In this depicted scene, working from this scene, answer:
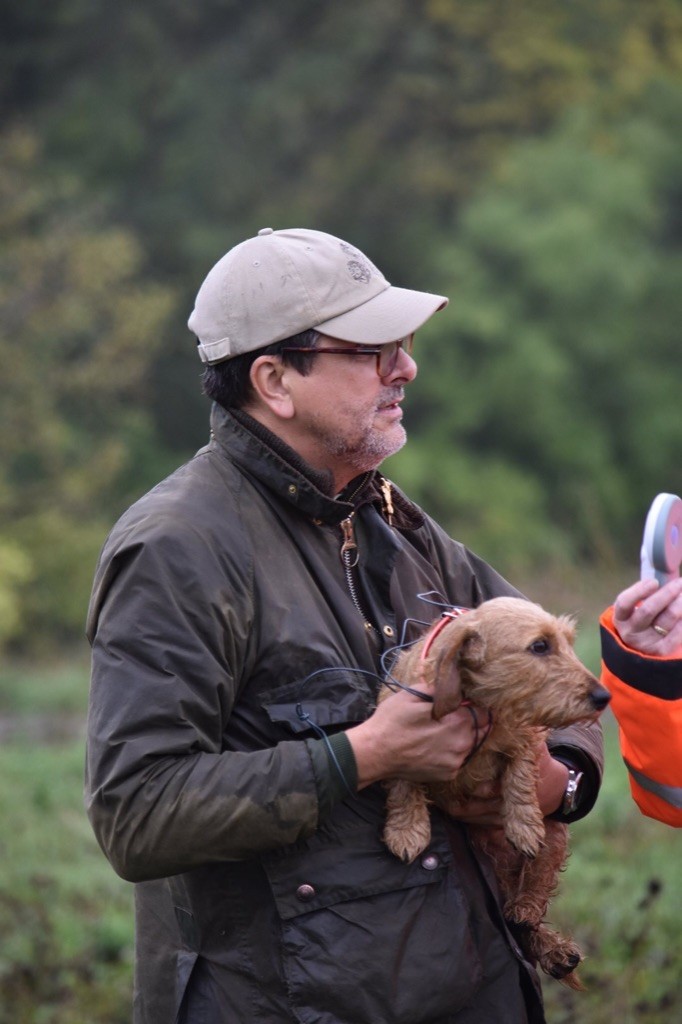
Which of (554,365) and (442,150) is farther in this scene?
(442,150)

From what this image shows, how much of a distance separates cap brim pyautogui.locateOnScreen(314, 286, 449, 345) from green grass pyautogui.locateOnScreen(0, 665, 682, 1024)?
110 inches

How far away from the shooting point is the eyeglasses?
3201mm

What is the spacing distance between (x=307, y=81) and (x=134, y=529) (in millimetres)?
33864

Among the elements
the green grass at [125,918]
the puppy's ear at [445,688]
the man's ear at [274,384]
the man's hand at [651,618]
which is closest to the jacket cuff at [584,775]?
the man's hand at [651,618]

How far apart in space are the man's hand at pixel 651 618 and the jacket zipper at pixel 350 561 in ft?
2.13

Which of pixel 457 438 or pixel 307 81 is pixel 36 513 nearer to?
pixel 457 438

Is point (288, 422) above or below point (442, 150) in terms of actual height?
above

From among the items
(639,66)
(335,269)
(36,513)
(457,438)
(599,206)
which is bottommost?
(457,438)

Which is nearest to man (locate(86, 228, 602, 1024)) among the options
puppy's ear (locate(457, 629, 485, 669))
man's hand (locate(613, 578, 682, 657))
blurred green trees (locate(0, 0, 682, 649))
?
puppy's ear (locate(457, 629, 485, 669))

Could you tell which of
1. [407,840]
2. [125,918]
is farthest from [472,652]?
[125,918]

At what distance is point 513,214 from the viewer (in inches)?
1286

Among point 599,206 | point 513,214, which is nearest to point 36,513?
point 513,214

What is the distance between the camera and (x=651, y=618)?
3.38 metres

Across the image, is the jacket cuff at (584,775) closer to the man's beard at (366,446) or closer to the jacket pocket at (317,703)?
the jacket pocket at (317,703)
